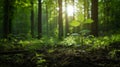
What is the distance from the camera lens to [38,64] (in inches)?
227

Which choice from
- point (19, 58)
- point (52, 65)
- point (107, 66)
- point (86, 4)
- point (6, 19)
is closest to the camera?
point (107, 66)

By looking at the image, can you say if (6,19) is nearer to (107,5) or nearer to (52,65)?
(52,65)

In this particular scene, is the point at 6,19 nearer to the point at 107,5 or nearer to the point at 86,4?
the point at 86,4

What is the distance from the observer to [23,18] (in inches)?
1807

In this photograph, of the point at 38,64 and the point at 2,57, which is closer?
the point at 38,64

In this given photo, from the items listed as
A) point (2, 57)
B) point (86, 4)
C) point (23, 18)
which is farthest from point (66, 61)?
point (23, 18)

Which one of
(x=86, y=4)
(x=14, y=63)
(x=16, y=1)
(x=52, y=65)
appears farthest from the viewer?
(x=86, y=4)

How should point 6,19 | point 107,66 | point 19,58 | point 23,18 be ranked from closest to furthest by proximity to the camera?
point 107,66
point 19,58
point 6,19
point 23,18

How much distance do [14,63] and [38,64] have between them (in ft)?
2.63

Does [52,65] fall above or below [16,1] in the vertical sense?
below

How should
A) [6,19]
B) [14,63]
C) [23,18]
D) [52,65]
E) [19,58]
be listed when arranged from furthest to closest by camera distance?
[23,18] → [6,19] → [19,58] → [14,63] → [52,65]

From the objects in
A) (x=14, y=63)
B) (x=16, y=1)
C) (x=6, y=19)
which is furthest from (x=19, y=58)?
(x=16, y=1)

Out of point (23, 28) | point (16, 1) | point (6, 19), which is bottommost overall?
point (23, 28)

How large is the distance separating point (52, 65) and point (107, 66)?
1.47 meters
